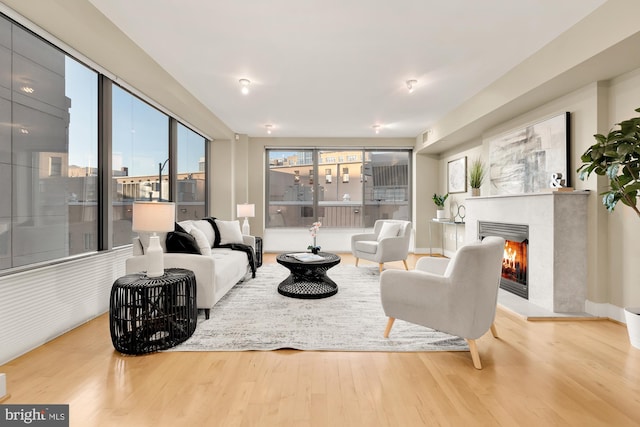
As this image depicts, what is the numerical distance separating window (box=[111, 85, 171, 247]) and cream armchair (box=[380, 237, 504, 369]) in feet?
10.6

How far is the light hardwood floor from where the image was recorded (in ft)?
5.16

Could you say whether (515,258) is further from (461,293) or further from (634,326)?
(461,293)

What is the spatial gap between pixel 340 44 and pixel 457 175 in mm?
4108

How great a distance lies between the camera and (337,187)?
23.7 feet

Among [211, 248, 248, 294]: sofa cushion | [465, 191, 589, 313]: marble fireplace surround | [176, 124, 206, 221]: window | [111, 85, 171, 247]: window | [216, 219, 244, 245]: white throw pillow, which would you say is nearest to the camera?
[465, 191, 589, 313]: marble fireplace surround

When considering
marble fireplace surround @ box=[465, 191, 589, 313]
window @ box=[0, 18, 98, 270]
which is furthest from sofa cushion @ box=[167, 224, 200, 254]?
marble fireplace surround @ box=[465, 191, 589, 313]

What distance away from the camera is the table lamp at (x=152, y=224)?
7.95 ft

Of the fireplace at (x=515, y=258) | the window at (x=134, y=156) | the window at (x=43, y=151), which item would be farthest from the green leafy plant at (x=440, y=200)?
the window at (x=43, y=151)

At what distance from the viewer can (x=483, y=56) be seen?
3150 mm

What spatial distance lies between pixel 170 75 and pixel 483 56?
11.6 feet

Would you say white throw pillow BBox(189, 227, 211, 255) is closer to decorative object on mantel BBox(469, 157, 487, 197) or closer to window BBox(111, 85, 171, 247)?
window BBox(111, 85, 171, 247)

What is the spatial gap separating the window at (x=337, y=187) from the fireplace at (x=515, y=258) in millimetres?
3274

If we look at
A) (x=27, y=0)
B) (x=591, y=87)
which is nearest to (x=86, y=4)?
(x=27, y=0)

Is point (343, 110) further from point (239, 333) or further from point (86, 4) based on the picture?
point (239, 333)
